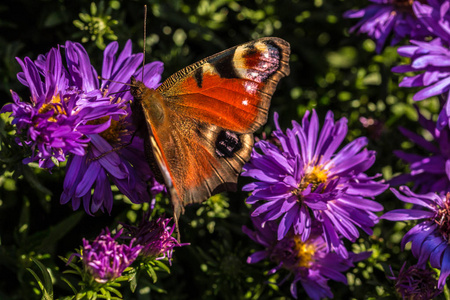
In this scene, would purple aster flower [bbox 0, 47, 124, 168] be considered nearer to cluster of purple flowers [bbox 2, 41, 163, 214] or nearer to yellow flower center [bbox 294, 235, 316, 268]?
cluster of purple flowers [bbox 2, 41, 163, 214]

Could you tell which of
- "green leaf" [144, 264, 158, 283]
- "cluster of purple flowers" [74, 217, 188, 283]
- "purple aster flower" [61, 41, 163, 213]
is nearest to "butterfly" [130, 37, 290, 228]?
"purple aster flower" [61, 41, 163, 213]

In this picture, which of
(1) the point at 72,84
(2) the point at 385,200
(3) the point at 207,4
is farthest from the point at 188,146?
(2) the point at 385,200

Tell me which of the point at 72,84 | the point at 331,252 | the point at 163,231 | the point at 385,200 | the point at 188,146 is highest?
the point at 72,84

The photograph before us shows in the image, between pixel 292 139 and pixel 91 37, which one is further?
pixel 91 37

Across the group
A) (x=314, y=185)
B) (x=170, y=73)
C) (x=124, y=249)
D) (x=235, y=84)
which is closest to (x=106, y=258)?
(x=124, y=249)

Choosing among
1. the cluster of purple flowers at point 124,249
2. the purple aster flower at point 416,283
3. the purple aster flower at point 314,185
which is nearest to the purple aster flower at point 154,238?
the cluster of purple flowers at point 124,249

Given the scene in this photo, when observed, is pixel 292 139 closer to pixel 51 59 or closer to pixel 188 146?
pixel 188 146

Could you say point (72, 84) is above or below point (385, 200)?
above
